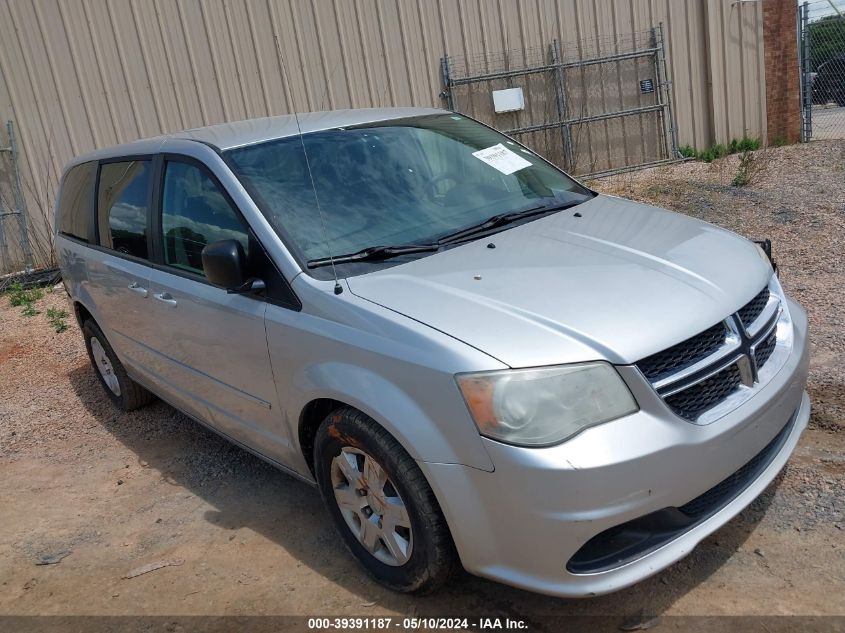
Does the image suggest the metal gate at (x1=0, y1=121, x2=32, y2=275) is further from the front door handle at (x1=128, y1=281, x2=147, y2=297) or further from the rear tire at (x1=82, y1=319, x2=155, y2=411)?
the front door handle at (x1=128, y1=281, x2=147, y2=297)

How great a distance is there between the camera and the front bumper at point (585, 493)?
2.35m

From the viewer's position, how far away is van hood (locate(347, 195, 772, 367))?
251 cm

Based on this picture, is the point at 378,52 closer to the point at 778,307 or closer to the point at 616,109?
the point at 616,109

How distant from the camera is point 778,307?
10.3 ft

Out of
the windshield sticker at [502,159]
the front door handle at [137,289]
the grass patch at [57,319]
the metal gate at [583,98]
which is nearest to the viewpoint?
the windshield sticker at [502,159]

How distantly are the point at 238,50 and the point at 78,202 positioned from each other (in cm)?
559

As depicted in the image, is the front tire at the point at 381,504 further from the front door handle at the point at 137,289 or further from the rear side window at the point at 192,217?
the front door handle at the point at 137,289

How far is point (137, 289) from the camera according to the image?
4.18 m

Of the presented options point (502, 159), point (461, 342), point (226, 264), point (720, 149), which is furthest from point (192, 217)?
point (720, 149)

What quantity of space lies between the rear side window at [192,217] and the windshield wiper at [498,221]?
875 mm

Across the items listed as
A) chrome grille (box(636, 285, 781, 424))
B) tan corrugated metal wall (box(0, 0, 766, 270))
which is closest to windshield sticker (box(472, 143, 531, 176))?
chrome grille (box(636, 285, 781, 424))

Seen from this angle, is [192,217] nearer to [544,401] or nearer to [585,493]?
[544,401]

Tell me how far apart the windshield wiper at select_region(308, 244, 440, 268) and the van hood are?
94 mm

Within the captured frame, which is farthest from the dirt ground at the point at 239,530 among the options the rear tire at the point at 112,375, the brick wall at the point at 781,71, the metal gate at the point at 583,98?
the brick wall at the point at 781,71
